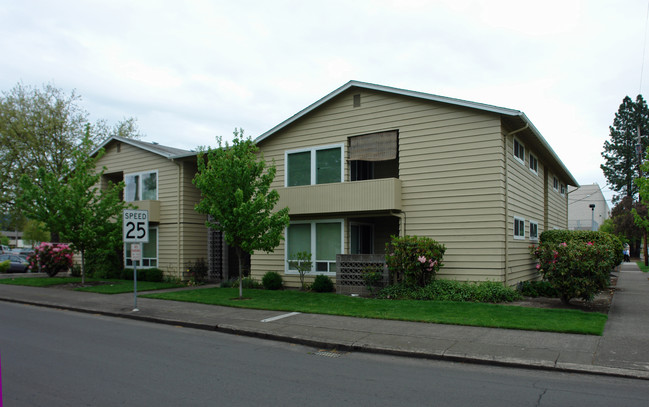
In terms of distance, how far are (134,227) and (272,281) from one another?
5598 millimetres

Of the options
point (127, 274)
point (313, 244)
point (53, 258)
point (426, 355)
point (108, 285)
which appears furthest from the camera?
point (53, 258)

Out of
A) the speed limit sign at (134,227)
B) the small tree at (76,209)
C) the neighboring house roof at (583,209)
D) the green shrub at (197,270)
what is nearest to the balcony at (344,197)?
the speed limit sign at (134,227)

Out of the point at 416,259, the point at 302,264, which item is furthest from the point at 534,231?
the point at 302,264

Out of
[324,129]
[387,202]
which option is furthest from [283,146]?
[387,202]

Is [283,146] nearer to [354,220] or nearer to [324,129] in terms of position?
[324,129]

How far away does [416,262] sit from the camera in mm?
13156

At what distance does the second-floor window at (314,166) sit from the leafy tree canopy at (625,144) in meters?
42.6

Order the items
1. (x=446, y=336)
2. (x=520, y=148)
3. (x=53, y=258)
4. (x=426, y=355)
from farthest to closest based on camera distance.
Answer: (x=53, y=258) < (x=520, y=148) < (x=446, y=336) < (x=426, y=355)

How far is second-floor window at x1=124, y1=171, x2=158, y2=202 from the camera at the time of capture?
845 inches

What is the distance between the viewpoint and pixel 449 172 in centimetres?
1417

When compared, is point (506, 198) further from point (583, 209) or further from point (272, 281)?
point (583, 209)

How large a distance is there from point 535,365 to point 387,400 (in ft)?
9.30

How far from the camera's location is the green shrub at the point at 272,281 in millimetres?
16641

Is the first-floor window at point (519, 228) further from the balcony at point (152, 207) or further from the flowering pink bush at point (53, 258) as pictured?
the flowering pink bush at point (53, 258)
